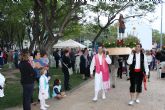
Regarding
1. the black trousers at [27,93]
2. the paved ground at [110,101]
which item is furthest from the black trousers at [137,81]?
the black trousers at [27,93]

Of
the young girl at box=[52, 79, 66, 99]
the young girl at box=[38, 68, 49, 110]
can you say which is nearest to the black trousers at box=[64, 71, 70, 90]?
the young girl at box=[52, 79, 66, 99]

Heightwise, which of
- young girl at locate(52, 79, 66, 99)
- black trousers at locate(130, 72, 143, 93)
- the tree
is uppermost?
the tree

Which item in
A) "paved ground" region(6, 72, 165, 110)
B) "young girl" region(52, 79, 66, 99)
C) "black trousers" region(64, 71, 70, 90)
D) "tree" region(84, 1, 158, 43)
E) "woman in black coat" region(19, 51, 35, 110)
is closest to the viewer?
"woman in black coat" region(19, 51, 35, 110)

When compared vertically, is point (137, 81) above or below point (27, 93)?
above

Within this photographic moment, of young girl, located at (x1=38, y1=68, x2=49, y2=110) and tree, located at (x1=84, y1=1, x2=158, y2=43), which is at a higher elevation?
tree, located at (x1=84, y1=1, x2=158, y2=43)

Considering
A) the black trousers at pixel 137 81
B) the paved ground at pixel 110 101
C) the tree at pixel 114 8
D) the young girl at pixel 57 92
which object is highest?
the tree at pixel 114 8

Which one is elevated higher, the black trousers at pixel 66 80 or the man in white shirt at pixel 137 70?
the man in white shirt at pixel 137 70

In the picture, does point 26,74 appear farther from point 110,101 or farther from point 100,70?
point 110,101

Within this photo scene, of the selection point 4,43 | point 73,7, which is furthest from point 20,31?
point 73,7

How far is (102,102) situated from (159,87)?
527cm

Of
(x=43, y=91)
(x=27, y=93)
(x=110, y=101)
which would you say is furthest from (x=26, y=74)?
(x=110, y=101)

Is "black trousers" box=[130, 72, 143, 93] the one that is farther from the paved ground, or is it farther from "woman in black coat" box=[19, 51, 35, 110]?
"woman in black coat" box=[19, 51, 35, 110]

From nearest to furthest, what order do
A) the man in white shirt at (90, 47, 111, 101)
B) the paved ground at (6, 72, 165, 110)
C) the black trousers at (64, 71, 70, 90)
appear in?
the paved ground at (6, 72, 165, 110)
the man in white shirt at (90, 47, 111, 101)
the black trousers at (64, 71, 70, 90)

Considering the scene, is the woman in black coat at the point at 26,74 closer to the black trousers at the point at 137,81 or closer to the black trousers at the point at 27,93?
the black trousers at the point at 27,93
